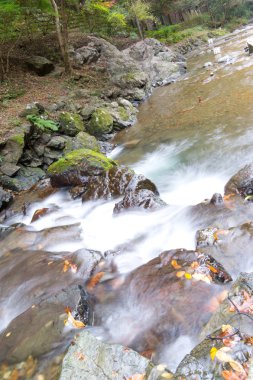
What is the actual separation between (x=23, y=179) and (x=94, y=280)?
214 inches

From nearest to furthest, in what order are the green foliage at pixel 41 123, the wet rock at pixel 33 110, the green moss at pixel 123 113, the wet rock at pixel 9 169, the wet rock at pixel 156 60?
the wet rock at pixel 9 169 < the green foliage at pixel 41 123 < the wet rock at pixel 33 110 < the green moss at pixel 123 113 < the wet rock at pixel 156 60

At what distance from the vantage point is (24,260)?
17.0 feet

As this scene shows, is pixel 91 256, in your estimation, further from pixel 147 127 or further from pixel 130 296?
pixel 147 127

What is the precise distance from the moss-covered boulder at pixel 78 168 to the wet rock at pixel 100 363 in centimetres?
511

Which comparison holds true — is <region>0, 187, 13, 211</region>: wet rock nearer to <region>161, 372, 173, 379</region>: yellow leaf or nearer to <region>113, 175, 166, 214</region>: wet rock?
Result: <region>113, 175, 166, 214</region>: wet rock

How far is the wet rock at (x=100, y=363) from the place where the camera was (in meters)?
2.45

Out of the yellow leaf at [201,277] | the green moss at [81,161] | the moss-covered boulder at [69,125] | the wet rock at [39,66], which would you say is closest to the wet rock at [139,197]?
the green moss at [81,161]

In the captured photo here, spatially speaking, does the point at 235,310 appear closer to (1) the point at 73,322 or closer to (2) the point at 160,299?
(2) the point at 160,299

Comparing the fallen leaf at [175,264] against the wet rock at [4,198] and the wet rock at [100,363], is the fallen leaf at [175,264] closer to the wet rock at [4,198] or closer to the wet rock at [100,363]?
the wet rock at [100,363]

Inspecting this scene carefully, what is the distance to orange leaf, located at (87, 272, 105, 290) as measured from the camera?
4.15 meters

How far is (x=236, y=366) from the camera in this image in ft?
7.01

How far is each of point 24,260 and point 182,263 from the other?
2704 millimetres

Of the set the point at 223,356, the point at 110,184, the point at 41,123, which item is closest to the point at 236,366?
the point at 223,356

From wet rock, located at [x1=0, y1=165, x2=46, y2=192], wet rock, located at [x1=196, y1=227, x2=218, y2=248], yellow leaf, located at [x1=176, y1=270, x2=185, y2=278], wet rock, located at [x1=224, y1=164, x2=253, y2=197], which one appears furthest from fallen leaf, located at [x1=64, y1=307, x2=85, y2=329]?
wet rock, located at [x1=0, y1=165, x2=46, y2=192]
